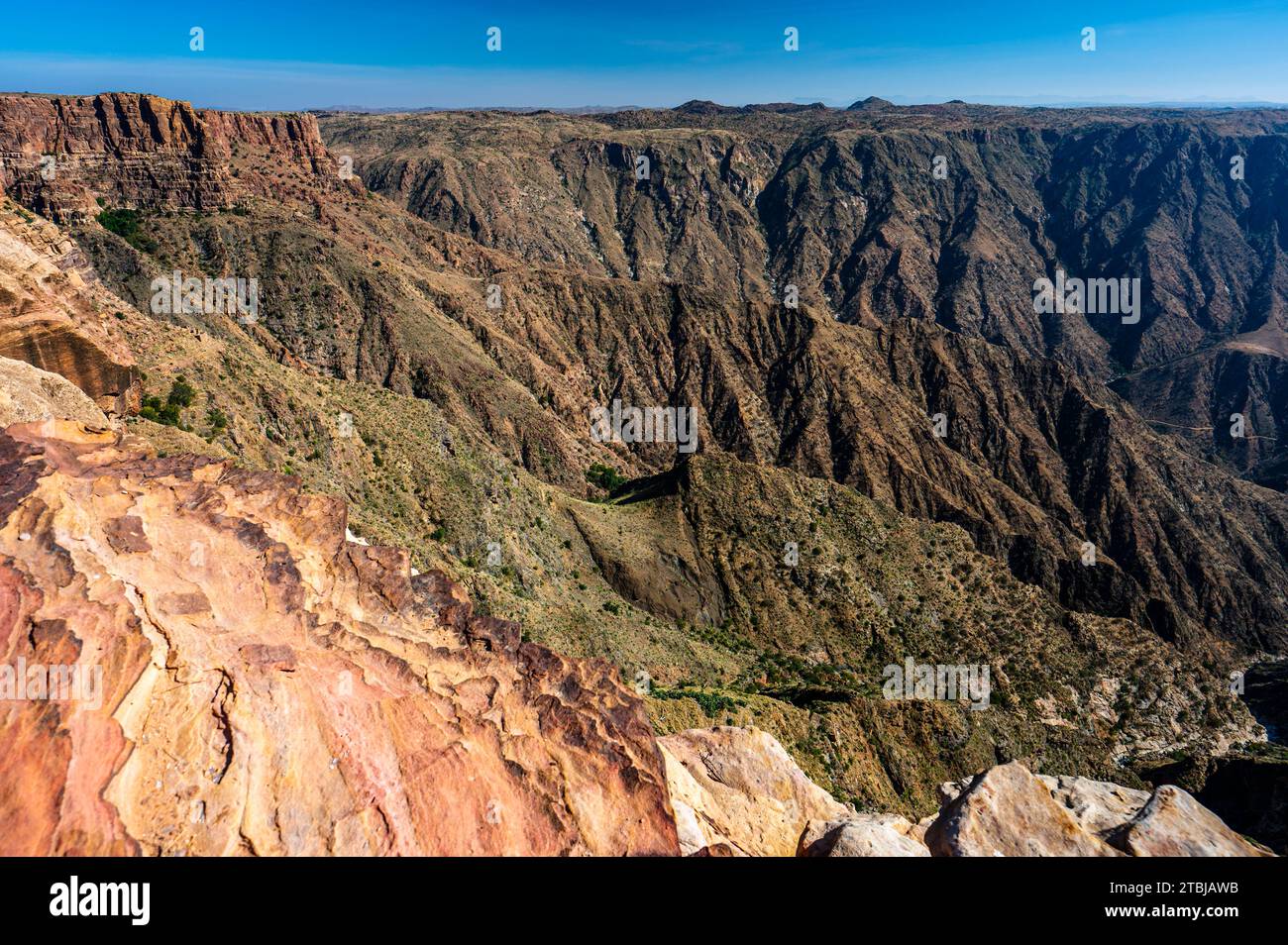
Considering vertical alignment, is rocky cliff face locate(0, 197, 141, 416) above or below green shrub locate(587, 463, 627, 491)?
above

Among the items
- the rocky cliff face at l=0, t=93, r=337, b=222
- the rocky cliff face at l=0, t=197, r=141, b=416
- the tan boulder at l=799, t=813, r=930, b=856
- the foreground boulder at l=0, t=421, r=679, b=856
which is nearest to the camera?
the foreground boulder at l=0, t=421, r=679, b=856

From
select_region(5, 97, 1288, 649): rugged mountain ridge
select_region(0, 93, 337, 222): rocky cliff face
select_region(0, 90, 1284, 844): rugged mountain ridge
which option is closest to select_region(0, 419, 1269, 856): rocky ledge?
select_region(0, 90, 1284, 844): rugged mountain ridge

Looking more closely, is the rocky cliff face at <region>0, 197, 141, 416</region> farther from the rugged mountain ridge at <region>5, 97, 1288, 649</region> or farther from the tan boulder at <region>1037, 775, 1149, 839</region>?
the rugged mountain ridge at <region>5, 97, 1288, 649</region>

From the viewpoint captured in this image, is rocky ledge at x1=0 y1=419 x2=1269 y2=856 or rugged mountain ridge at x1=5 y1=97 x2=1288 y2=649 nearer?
rocky ledge at x1=0 y1=419 x2=1269 y2=856

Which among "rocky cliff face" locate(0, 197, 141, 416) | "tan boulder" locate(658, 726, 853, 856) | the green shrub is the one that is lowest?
the green shrub

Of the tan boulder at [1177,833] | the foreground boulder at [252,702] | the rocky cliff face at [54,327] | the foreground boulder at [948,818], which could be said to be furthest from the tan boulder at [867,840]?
the rocky cliff face at [54,327]
